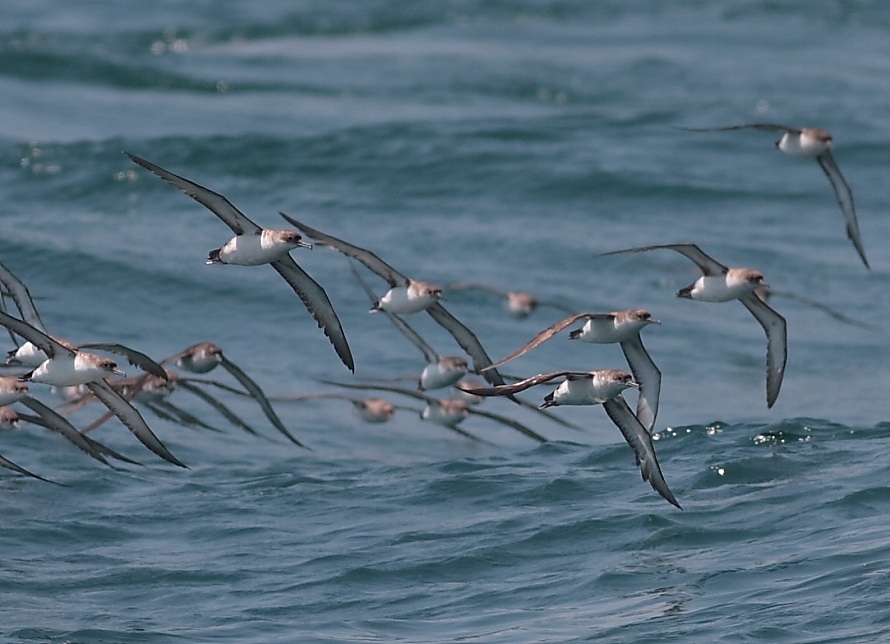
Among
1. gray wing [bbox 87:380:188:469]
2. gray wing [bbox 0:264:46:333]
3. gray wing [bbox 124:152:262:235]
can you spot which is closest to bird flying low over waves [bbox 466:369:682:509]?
gray wing [bbox 124:152:262:235]

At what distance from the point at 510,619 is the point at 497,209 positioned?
1919cm

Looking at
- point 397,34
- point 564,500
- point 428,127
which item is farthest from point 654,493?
point 397,34

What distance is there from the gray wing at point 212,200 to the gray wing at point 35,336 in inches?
67.8

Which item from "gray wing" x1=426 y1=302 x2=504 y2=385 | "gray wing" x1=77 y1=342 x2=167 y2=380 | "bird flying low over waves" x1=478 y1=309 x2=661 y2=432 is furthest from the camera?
"gray wing" x1=426 y1=302 x2=504 y2=385

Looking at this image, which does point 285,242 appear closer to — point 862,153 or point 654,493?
point 654,493

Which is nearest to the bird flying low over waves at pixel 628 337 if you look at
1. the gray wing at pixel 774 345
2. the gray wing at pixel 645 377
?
the gray wing at pixel 645 377

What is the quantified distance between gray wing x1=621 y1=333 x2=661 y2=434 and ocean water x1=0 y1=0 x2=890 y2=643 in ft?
3.22

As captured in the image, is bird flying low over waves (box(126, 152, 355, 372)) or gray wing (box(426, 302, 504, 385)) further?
gray wing (box(426, 302, 504, 385))

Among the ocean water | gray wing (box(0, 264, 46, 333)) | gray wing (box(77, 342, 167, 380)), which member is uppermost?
gray wing (box(0, 264, 46, 333))

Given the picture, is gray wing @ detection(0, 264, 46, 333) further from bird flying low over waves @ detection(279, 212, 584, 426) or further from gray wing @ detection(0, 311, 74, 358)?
bird flying low over waves @ detection(279, 212, 584, 426)

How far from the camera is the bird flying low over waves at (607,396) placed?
12.3 metres

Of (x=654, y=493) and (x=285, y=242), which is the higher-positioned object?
(x=285, y=242)

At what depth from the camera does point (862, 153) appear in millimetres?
35844

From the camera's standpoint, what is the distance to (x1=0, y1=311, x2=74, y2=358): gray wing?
504 inches
